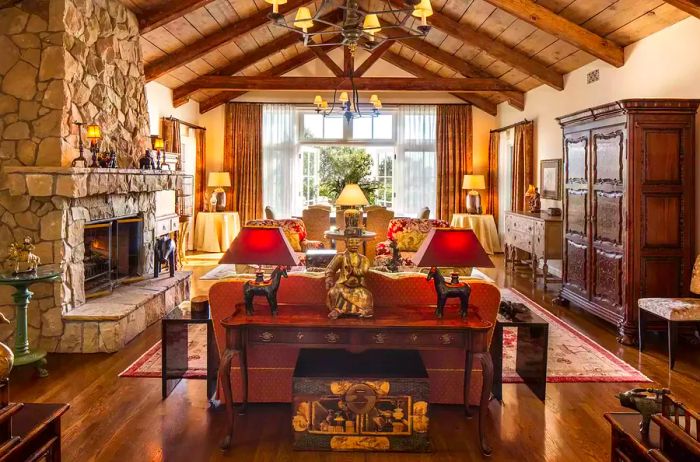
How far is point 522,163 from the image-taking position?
8.77 metres

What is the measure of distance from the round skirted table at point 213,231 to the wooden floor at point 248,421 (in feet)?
19.0

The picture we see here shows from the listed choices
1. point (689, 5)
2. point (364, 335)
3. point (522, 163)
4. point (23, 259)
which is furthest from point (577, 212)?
point (23, 259)

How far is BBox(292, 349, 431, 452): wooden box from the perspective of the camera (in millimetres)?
2641

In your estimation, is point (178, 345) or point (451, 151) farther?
point (451, 151)

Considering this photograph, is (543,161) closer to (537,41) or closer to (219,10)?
(537,41)

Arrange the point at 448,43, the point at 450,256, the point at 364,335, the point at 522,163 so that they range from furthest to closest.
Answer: the point at 522,163
the point at 448,43
the point at 450,256
the point at 364,335

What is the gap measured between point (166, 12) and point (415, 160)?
5.83m

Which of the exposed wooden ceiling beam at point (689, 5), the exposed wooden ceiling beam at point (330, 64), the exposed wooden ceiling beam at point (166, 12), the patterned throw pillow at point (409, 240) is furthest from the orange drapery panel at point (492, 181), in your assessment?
the exposed wooden ceiling beam at point (166, 12)

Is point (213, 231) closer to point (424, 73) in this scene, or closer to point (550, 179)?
point (424, 73)

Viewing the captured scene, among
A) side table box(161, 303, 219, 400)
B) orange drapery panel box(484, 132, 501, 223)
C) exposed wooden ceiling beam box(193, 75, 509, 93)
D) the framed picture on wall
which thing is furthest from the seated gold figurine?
orange drapery panel box(484, 132, 501, 223)

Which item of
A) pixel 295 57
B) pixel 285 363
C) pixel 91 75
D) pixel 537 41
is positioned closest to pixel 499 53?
pixel 537 41

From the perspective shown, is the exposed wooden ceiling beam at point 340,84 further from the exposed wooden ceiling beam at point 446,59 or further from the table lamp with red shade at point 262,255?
the table lamp with red shade at point 262,255

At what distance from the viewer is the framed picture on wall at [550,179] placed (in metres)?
7.56

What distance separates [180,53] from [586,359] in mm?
5888
